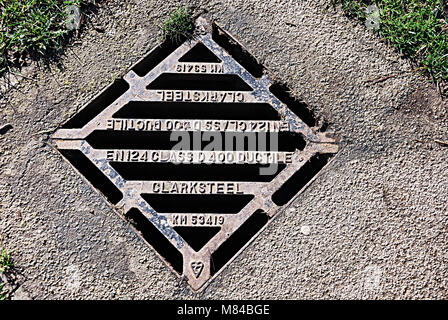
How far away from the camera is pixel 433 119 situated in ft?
6.71

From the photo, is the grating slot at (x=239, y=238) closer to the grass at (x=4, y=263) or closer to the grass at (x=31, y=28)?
the grass at (x=4, y=263)

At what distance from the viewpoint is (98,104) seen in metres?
2.11

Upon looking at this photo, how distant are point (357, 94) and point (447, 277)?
2.93ft

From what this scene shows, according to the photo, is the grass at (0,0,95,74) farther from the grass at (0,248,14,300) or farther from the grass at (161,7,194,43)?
the grass at (0,248,14,300)

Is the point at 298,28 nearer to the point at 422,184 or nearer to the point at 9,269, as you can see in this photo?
the point at 422,184

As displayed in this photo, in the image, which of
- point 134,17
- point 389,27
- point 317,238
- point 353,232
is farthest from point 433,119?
point 134,17

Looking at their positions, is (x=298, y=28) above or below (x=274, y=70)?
above

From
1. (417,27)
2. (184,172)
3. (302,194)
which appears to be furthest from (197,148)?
(417,27)

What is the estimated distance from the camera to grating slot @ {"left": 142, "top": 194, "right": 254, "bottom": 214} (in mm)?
2096

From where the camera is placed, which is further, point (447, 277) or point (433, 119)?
point (433, 119)

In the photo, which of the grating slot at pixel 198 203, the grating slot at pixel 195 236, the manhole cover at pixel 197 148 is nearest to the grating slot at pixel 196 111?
the manhole cover at pixel 197 148

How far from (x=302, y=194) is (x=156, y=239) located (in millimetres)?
693

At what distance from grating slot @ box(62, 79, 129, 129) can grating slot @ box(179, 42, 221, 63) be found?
319mm

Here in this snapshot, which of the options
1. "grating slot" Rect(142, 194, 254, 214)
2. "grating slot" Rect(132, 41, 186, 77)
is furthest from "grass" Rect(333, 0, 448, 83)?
"grating slot" Rect(142, 194, 254, 214)
